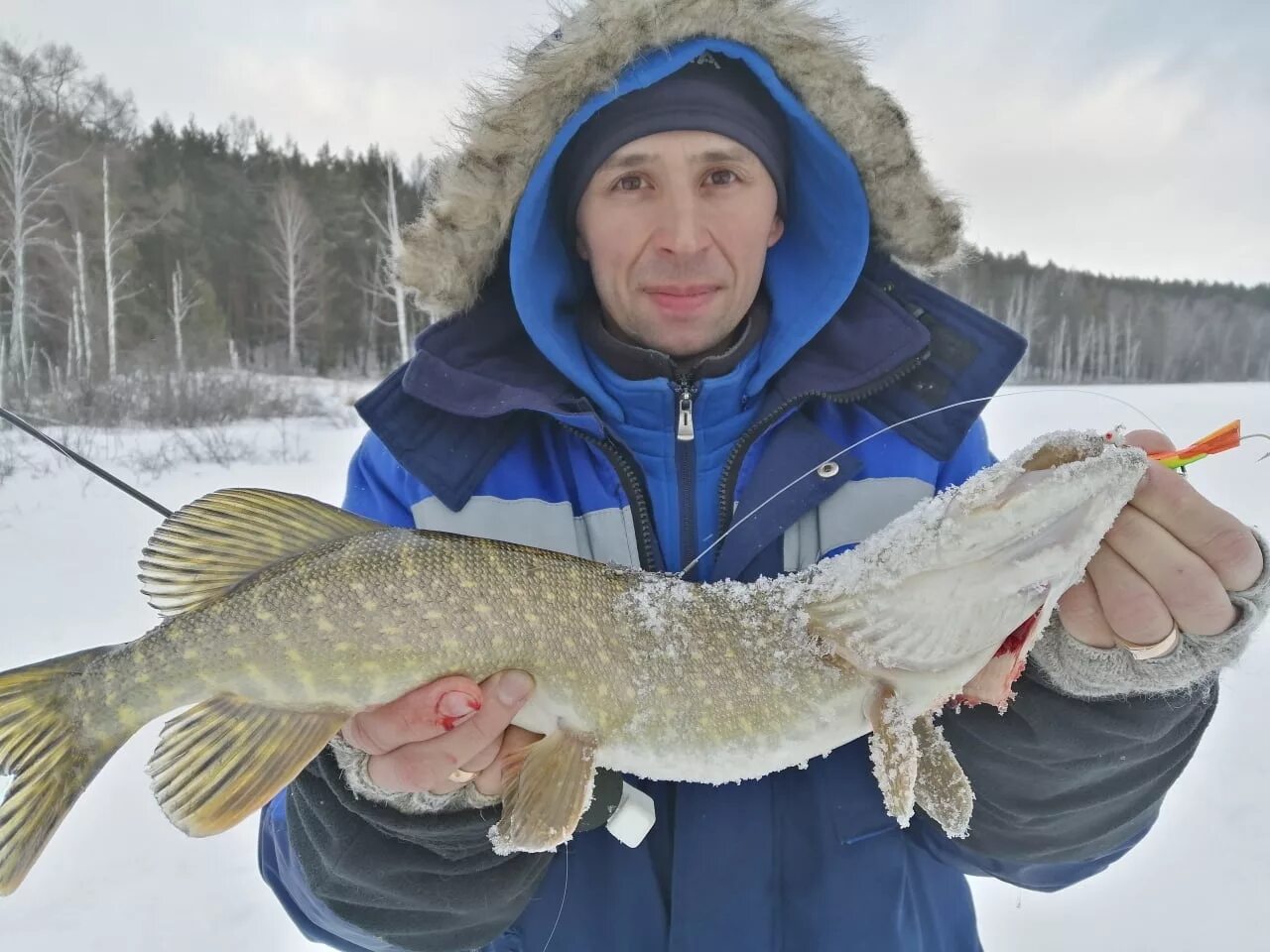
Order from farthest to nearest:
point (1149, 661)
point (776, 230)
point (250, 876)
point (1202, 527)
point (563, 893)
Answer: point (250, 876)
point (776, 230)
point (563, 893)
point (1149, 661)
point (1202, 527)

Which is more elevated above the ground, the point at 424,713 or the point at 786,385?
the point at 786,385

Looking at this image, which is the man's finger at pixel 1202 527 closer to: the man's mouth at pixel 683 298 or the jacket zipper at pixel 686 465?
the jacket zipper at pixel 686 465

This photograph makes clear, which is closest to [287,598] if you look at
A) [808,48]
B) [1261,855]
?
[808,48]

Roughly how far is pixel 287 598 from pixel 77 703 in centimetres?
39

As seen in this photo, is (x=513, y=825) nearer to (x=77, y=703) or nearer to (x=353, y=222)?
(x=77, y=703)

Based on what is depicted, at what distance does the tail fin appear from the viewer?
119cm

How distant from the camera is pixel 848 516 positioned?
4.60ft

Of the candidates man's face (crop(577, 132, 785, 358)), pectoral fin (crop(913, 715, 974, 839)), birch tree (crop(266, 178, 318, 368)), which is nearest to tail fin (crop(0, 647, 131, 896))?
man's face (crop(577, 132, 785, 358))

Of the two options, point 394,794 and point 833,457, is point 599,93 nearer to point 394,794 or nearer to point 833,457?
point 833,457

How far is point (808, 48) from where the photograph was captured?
163 centimetres

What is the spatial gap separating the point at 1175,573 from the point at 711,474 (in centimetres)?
74

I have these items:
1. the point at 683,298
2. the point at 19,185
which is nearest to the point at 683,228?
the point at 683,298

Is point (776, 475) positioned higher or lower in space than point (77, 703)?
higher

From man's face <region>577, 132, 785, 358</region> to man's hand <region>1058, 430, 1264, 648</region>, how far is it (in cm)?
85
